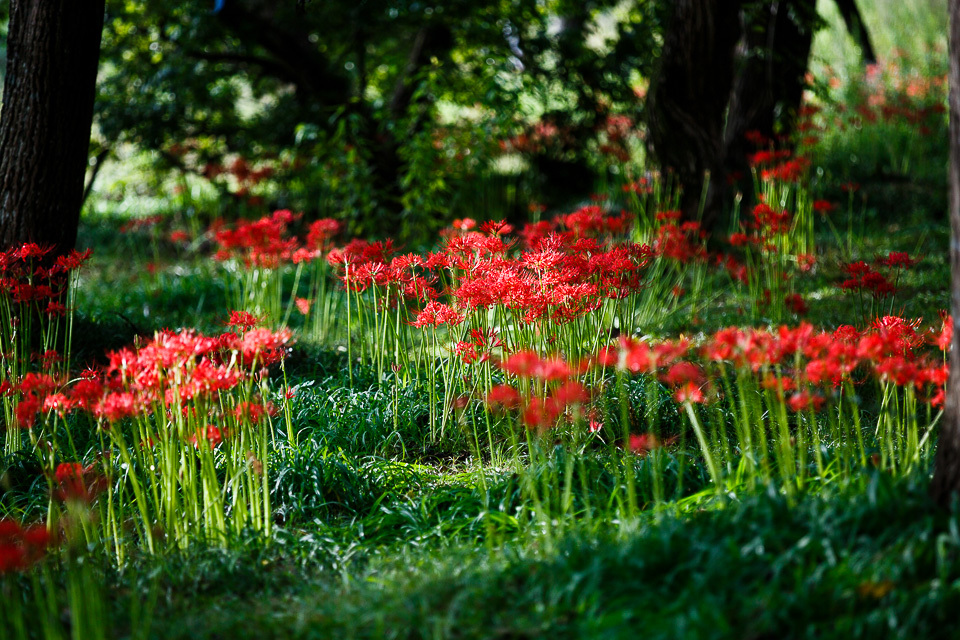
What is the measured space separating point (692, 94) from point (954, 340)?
165 inches

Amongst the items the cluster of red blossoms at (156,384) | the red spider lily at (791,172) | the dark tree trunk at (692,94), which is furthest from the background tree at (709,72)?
the cluster of red blossoms at (156,384)

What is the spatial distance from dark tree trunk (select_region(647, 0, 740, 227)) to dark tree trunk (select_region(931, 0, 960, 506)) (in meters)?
3.80

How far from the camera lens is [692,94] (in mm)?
6191

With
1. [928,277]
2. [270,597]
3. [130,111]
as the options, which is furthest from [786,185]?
[130,111]

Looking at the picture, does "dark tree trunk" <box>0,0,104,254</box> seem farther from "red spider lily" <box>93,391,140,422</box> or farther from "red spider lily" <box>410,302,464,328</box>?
"red spider lily" <box>410,302,464,328</box>

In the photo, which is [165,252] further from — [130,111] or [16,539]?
[16,539]

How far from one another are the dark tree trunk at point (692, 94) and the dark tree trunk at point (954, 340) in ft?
12.5

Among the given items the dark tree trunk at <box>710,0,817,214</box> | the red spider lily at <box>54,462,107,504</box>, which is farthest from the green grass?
the dark tree trunk at <box>710,0,817,214</box>

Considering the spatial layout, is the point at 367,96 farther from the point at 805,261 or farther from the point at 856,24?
the point at 805,261

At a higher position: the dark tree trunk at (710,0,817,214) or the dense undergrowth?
the dark tree trunk at (710,0,817,214)

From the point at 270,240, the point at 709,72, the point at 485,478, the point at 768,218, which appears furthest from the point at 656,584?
the point at 709,72

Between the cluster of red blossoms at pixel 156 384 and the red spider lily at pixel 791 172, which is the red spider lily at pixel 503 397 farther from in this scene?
the red spider lily at pixel 791 172

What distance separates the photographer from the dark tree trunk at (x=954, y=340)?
7.75 ft

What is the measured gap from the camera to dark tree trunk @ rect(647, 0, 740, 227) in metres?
6.05
